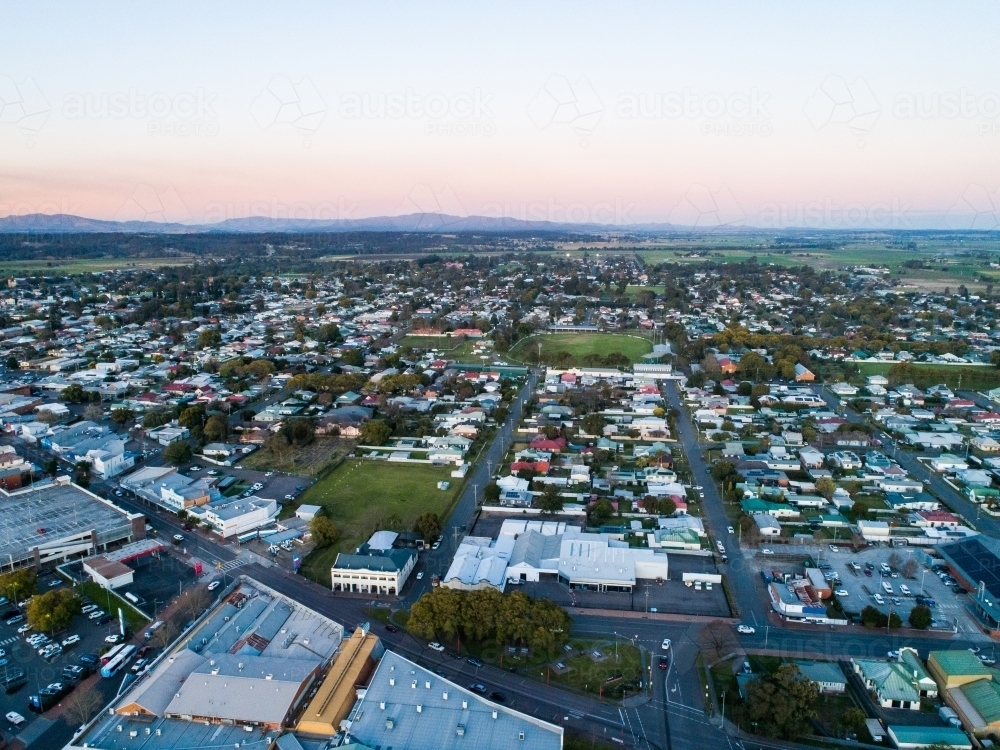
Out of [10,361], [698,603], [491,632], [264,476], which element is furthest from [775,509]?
[10,361]

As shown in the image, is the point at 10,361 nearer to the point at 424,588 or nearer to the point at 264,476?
the point at 264,476

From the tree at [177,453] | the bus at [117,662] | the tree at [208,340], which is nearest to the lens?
the bus at [117,662]

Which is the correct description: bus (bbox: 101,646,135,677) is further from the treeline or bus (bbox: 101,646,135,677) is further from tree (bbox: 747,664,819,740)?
tree (bbox: 747,664,819,740)

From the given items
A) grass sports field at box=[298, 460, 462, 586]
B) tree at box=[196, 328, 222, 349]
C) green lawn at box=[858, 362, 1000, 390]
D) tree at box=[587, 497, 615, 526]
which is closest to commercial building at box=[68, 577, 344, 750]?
grass sports field at box=[298, 460, 462, 586]

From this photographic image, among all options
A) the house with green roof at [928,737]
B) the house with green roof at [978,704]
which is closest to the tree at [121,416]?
the house with green roof at [928,737]

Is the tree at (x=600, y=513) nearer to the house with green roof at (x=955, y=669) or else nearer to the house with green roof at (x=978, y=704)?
the house with green roof at (x=955, y=669)

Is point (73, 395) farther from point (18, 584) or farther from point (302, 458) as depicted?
point (18, 584)

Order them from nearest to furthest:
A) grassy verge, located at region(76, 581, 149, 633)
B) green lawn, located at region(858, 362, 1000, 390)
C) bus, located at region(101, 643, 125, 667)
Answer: bus, located at region(101, 643, 125, 667), grassy verge, located at region(76, 581, 149, 633), green lawn, located at region(858, 362, 1000, 390)
